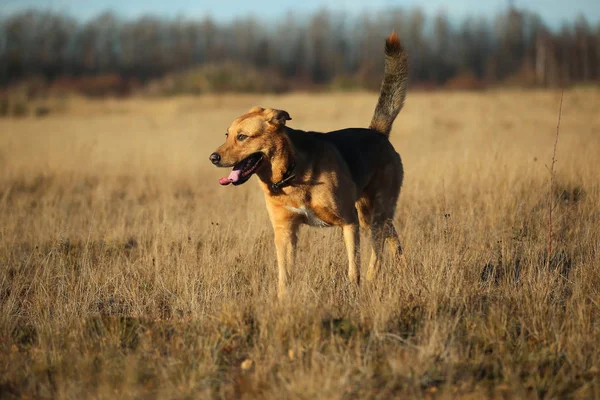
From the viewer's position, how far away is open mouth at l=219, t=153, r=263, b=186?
5024mm

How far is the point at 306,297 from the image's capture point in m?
4.58

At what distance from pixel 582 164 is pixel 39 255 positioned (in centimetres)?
732

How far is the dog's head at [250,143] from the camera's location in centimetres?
503

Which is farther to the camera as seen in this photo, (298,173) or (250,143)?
(298,173)

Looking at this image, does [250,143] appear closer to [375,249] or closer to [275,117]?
[275,117]

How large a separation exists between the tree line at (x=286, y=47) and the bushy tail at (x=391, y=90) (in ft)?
172

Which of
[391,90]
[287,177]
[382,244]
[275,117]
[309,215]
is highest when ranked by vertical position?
[391,90]

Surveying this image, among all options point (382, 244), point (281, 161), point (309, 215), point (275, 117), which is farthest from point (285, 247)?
point (275, 117)

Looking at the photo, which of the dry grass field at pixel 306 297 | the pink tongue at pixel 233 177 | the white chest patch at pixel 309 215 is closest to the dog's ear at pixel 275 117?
the pink tongue at pixel 233 177

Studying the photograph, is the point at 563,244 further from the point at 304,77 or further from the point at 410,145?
the point at 304,77

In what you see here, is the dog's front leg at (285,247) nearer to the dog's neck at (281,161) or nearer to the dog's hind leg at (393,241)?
the dog's neck at (281,161)

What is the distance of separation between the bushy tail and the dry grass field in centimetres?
120

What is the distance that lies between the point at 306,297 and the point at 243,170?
3.93 feet

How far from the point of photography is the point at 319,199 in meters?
5.21
